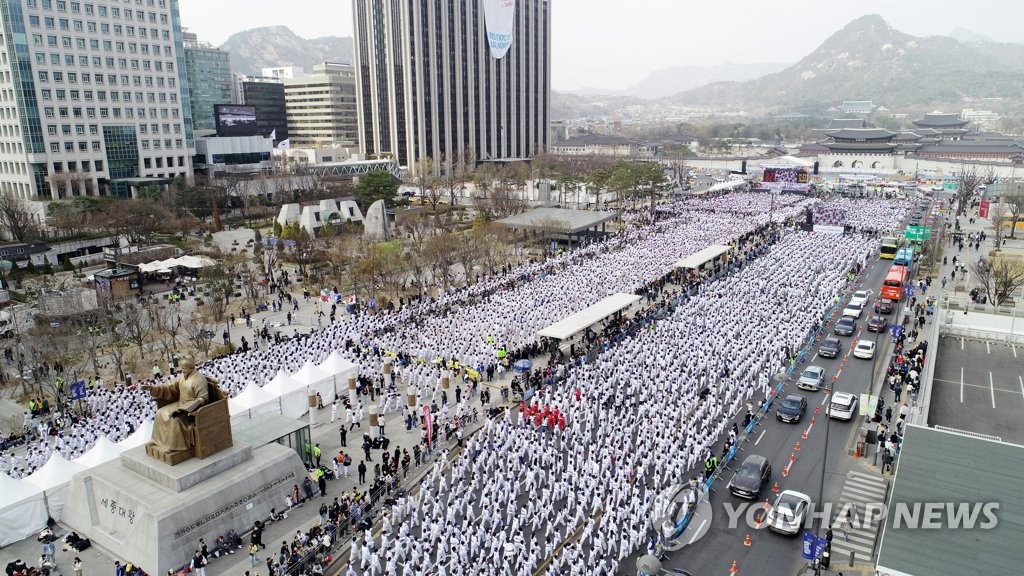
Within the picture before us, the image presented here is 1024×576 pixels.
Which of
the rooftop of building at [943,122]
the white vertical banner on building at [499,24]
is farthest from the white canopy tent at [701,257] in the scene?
the rooftop of building at [943,122]

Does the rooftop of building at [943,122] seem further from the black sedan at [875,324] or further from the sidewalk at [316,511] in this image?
the sidewalk at [316,511]

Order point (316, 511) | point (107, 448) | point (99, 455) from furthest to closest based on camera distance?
1. point (107, 448)
2. point (99, 455)
3. point (316, 511)

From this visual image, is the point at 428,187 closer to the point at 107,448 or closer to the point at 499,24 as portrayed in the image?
the point at 499,24

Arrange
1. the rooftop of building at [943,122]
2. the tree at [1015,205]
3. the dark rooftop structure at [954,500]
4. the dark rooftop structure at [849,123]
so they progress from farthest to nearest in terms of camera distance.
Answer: the rooftop of building at [943,122] < the dark rooftop structure at [849,123] < the tree at [1015,205] < the dark rooftop structure at [954,500]

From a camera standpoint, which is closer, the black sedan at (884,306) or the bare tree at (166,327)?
the bare tree at (166,327)

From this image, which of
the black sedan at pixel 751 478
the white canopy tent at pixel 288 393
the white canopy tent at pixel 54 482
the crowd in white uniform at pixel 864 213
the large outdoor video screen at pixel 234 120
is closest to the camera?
the white canopy tent at pixel 54 482

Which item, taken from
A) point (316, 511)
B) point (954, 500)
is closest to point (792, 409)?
point (954, 500)

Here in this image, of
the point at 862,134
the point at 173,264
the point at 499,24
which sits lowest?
the point at 173,264
